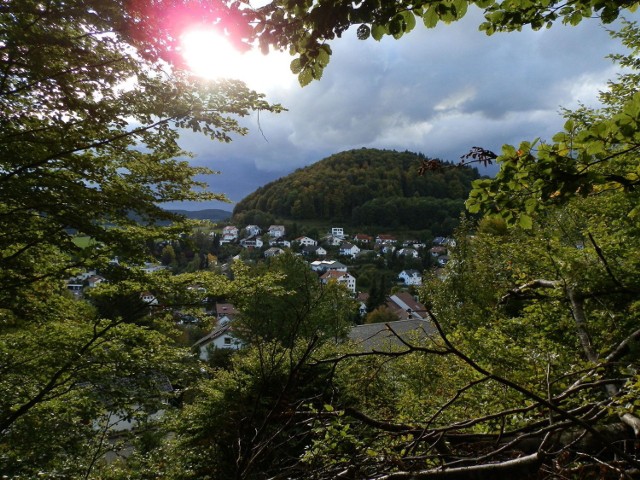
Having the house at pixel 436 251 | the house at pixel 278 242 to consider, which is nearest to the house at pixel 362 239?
the house at pixel 436 251

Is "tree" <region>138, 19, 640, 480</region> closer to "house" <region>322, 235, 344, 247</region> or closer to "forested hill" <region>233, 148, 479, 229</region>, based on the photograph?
"house" <region>322, 235, 344, 247</region>

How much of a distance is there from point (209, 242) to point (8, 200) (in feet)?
357

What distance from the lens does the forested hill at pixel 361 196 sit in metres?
132

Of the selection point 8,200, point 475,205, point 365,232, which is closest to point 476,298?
point 475,205

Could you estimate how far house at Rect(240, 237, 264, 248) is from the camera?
124056 mm

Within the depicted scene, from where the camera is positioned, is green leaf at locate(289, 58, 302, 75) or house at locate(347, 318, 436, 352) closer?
house at locate(347, 318, 436, 352)

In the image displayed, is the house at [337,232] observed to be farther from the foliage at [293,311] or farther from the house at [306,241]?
the foliage at [293,311]

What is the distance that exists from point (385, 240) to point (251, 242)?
45.9 meters

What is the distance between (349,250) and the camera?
4483 inches

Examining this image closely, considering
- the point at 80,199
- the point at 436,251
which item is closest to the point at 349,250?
the point at 436,251

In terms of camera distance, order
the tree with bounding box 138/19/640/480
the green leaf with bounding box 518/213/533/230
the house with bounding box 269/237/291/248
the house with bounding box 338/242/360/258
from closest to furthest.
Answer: the tree with bounding box 138/19/640/480, the green leaf with bounding box 518/213/533/230, the house with bounding box 338/242/360/258, the house with bounding box 269/237/291/248

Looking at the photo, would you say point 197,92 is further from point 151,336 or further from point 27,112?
point 151,336

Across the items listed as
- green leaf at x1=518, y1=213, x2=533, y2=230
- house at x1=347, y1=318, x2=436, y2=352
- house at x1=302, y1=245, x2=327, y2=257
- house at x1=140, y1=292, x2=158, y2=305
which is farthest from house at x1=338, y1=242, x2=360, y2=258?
green leaf at x1=518, y1=213, x2=533, y2=230

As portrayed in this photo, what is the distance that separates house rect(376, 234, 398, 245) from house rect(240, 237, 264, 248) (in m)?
38.9
